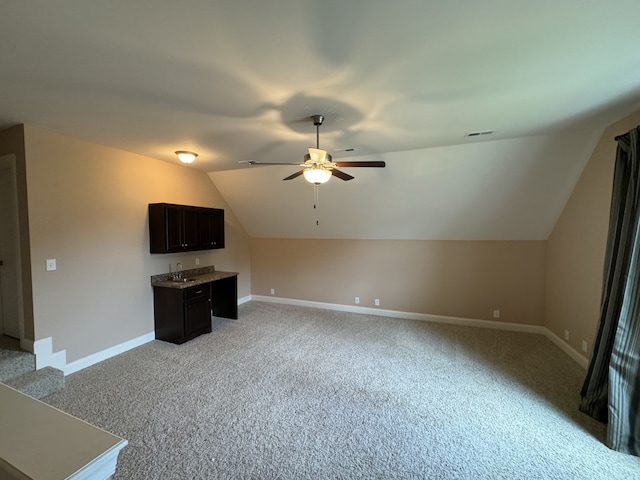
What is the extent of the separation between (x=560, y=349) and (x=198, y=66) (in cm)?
512

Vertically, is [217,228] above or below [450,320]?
above

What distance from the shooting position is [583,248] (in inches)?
127

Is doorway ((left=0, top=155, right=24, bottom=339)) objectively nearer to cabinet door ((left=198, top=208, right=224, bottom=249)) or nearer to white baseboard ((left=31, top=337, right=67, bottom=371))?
white baseboard ((left=31, top=337, right=67, bottom=371))

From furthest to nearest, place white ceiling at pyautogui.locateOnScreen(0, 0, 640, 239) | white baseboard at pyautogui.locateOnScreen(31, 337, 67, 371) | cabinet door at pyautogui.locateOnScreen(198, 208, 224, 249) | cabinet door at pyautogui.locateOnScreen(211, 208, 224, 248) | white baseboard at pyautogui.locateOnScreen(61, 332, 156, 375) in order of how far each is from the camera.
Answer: cabinet door at pyautogui.locateOnScreen(211, 208, 224, 248), cabinet door at pyautogui.locateOnScreen(198, 208, 224, 249), white baseboard at pyautogui.locateOnScreen(61, 332, 156, 375), white baseboard at pyautogui.locateOnScreen(31, 337, 67, 371), white ceiling at pyautogui.locateOnScreen(0, 0, 640, 239)

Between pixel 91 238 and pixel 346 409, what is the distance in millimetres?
3487

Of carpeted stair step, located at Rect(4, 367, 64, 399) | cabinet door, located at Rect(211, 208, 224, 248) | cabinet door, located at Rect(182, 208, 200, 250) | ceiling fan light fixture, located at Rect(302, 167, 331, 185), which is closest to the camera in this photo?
ceiling fan light fixture, located at Rect(302, 167, 331, 185)

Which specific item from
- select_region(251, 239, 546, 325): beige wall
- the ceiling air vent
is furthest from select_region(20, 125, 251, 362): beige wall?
the ceiling air vent

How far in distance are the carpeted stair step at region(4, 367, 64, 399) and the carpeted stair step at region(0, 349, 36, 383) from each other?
0.05 m

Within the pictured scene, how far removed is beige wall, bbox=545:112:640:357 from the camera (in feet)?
9.23

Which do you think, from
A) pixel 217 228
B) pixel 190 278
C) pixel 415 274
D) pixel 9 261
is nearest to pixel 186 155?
pixel 217 228

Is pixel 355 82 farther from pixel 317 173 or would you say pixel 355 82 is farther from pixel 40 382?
pixel 40 382

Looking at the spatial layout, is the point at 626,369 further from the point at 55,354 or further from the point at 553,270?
the point at 55,354

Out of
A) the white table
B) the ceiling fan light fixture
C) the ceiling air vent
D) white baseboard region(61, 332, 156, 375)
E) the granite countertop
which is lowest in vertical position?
white baseboard region(61, 332, 156, 375)

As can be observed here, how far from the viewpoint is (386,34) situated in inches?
56.3
